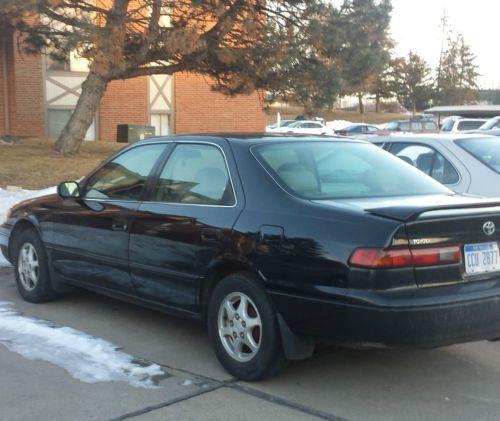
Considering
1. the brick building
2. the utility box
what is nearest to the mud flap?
the brick building

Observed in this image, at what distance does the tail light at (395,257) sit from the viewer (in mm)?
4156

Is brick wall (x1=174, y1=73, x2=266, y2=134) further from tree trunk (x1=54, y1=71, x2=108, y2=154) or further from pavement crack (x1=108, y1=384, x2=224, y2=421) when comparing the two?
pavement crack (x1=108, y1=384, x2=224, y2=421)

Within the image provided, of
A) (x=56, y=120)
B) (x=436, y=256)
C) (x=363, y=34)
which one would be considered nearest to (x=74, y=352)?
(x=436, y=256)

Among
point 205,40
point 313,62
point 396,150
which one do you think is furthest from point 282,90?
point 396,150

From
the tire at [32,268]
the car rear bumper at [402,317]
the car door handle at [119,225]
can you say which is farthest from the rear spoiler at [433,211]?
the tire at [32,268]

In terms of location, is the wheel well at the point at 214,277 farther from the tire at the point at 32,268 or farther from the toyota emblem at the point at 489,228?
the tire at the point at 32,268

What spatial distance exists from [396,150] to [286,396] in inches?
177

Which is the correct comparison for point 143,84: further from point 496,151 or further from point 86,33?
point 496,151

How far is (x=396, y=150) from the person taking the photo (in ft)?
27.6

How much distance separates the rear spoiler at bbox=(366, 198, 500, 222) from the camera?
4.24 m

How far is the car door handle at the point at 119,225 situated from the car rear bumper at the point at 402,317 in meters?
1.72

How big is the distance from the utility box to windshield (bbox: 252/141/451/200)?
65.0 feet

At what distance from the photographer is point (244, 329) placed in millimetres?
4785

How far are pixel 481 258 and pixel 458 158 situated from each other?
3426 mm
